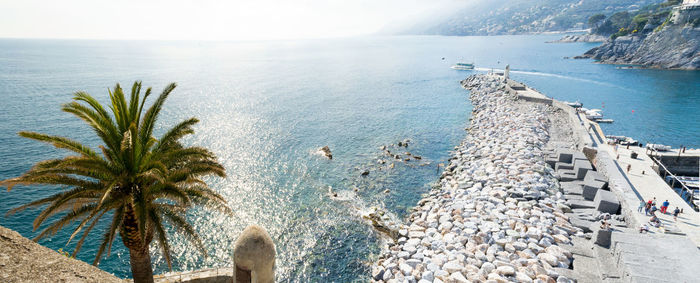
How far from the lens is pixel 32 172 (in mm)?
9367

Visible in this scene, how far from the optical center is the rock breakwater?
54.0ft

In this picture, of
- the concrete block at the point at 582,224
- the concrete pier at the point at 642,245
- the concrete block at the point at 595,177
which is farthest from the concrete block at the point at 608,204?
the concrete block at the point at 595,177

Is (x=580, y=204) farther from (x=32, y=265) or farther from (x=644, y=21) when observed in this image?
(x=644, y=21)

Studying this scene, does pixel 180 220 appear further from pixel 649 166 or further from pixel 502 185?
pixel 649 166

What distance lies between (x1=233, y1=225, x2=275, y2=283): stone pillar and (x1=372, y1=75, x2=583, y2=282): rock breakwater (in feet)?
35.3

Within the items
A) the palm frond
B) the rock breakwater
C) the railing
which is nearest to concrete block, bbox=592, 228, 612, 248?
the rock breakwater

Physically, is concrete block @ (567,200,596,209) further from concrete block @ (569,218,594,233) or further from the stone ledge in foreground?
the stone ledge in foreground

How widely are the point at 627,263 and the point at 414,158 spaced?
2341 cm

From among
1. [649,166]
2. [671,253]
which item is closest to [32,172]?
[671,253]

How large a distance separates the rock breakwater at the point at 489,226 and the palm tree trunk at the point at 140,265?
1083cm

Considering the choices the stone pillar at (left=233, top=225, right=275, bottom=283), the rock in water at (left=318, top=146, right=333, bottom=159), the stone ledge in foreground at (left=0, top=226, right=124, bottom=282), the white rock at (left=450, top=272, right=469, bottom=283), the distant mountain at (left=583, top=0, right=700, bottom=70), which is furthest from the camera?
the distant mountain at (left=583, top=0, right=700, bottom=70)

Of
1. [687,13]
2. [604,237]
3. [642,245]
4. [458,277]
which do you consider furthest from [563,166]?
[687,13]

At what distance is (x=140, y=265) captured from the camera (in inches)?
445

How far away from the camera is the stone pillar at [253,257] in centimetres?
742
